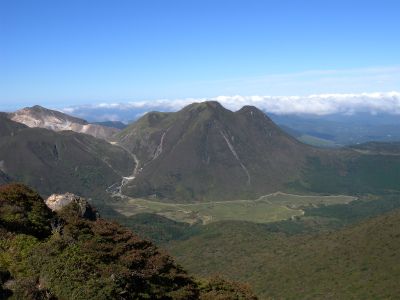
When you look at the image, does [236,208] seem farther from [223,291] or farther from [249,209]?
[223,291]

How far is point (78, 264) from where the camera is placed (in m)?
19.8

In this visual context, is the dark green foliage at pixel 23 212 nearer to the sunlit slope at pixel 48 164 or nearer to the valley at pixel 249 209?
the valley at pixel 249 209

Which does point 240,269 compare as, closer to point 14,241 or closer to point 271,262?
point 271,262

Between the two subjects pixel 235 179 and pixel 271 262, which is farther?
pixel 235 179

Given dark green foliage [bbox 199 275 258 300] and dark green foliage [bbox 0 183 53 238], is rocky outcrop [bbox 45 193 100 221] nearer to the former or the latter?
dark green foliage [bbox 0 183 53 238]

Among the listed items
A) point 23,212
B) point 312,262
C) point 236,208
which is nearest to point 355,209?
point 236,208

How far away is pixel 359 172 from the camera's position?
650 feet

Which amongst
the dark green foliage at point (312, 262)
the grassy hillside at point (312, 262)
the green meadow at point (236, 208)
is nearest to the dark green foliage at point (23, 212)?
the grassy hillside at point (312, 262)

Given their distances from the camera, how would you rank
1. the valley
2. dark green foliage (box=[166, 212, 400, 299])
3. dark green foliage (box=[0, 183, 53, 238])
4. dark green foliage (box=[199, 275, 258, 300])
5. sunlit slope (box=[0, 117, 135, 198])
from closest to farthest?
dark green foliage (box=[0, 183, 53, 238])
dark green foliage (box=[199, 275, 258, 300])
dark green foliage (box=[166, 212, 400, 299])
the valley
sunlit slope (box=[0, 117, 135, 198])

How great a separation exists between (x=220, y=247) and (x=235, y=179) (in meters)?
105

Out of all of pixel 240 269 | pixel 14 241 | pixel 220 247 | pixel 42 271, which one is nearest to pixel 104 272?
pixel 42 271

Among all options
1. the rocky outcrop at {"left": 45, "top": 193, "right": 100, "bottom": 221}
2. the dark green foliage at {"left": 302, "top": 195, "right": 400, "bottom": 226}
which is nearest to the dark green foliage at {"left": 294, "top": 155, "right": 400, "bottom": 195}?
the dark green foliage at {"left": 302, "top": 195, "right": 400, "bottom": 226}

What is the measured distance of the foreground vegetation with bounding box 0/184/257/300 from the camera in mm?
17609

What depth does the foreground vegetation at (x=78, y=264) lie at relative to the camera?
57.8ft
